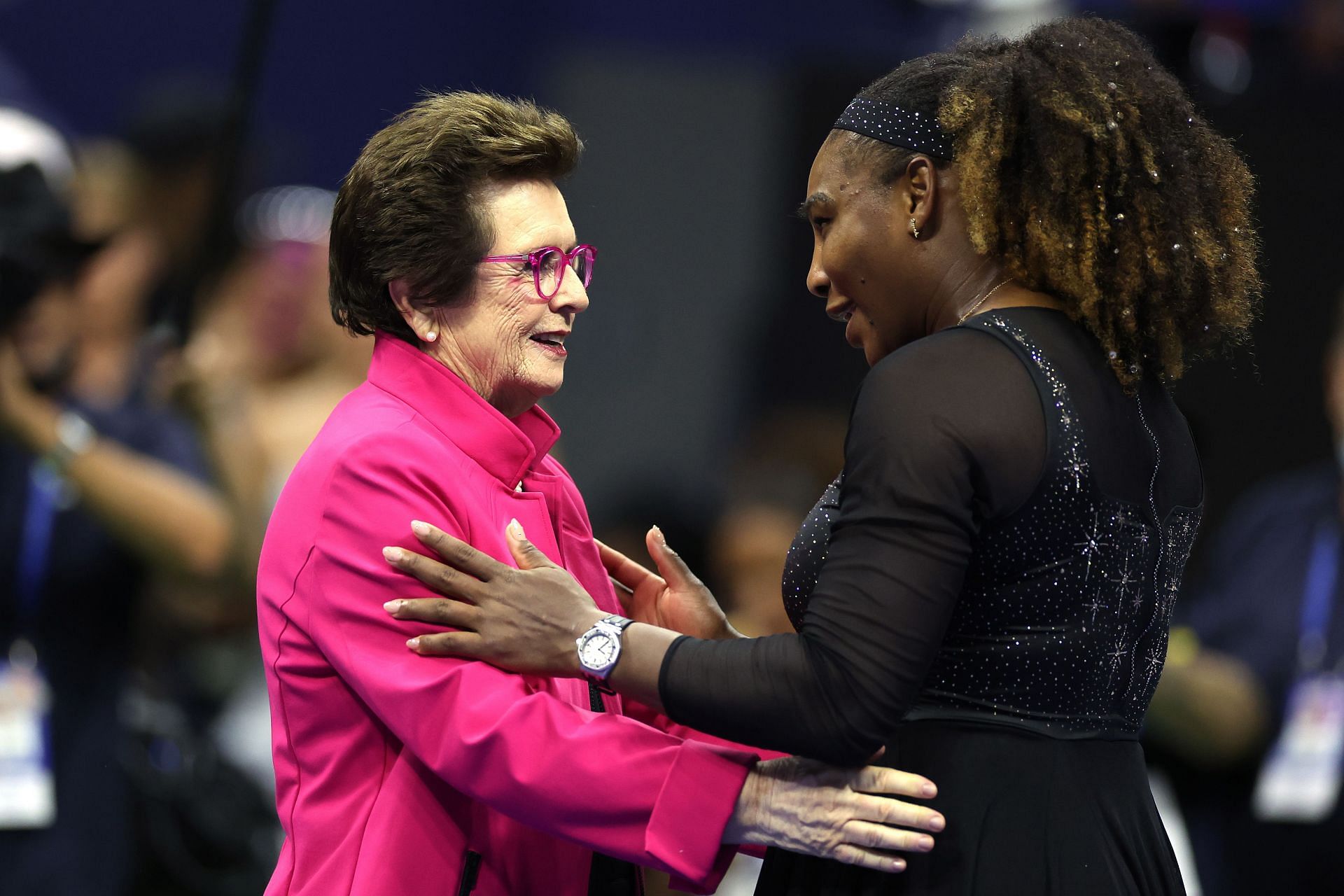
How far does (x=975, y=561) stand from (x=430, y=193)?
84cm

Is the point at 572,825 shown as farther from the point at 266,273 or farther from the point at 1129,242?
the point at 266,273

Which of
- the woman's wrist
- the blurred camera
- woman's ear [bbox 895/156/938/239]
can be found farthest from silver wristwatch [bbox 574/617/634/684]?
the blurred camera

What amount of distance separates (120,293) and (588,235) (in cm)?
272

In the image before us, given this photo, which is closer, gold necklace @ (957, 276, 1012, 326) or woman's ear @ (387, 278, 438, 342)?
gold necklace @ (957, 276, 1012, 326)

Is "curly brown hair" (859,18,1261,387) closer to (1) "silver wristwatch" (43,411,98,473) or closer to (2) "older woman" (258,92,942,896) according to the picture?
(2) "older woman" (258,92,942,896)

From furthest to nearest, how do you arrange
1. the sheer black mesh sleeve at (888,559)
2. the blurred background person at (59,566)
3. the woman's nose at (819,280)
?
the blurred background person at (59,566)
the woman's nose at (819,280)
the sheer black mesh sleeve at (888,559)

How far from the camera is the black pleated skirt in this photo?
179cm

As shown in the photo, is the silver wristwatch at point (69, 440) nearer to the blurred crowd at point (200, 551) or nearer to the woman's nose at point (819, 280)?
the blurred crowd at point (200, 551)

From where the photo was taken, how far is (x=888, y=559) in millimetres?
1658

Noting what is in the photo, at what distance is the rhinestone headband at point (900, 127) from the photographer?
1.84 meters

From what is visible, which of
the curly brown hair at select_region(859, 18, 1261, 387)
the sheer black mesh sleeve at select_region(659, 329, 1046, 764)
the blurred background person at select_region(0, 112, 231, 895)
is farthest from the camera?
the blurred background person at select_region(0, 112, 231, 895)

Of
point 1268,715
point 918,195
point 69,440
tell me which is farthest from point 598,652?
point 1268,715

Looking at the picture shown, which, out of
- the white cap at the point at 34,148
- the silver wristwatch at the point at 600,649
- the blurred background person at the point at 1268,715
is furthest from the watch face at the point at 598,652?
the blurred background person at the point at 1268,715

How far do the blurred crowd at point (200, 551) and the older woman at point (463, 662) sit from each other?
1.95m
